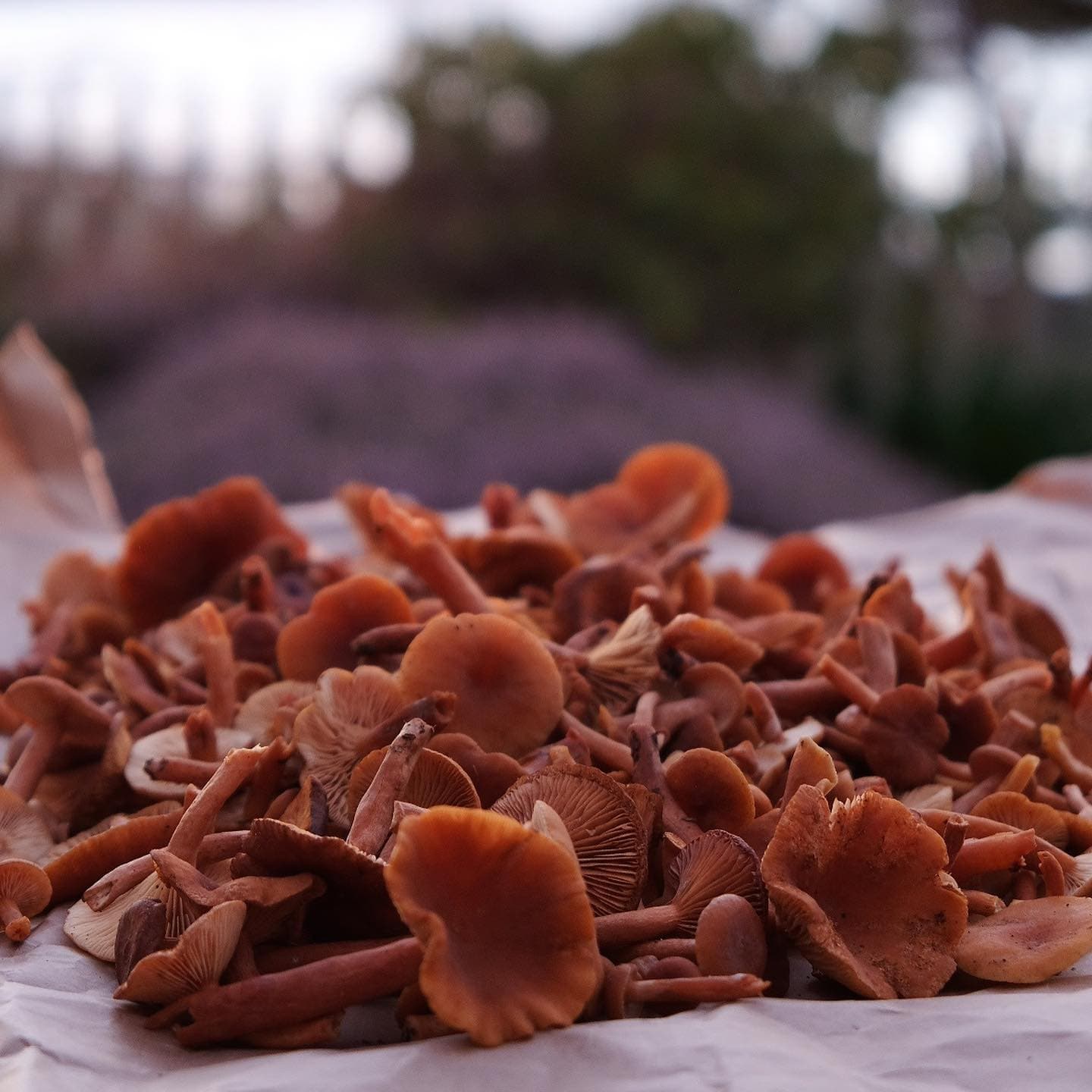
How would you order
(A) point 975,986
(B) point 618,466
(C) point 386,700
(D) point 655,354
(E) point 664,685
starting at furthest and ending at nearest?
(D) point 655,354 < (B) point 618,466 < (E) point 664,685 < (C) point 386,700 < (A) point 975,986

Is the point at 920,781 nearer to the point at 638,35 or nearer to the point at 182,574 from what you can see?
the point at 182,574

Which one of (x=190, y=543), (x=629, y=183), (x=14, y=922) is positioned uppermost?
(x=629, y=183)

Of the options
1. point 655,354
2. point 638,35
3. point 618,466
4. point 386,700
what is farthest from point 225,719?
point 638,35

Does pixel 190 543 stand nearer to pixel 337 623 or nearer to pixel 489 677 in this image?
pixel 337 623

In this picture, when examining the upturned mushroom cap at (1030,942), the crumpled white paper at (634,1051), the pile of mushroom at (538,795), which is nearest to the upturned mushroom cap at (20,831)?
the pile of mushroom at (538,795)

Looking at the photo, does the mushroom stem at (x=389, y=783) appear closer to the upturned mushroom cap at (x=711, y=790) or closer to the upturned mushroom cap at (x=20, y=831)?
the upturned mushroom cap at (x=711, y=790)

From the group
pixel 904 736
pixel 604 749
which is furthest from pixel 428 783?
pixel 904 736
